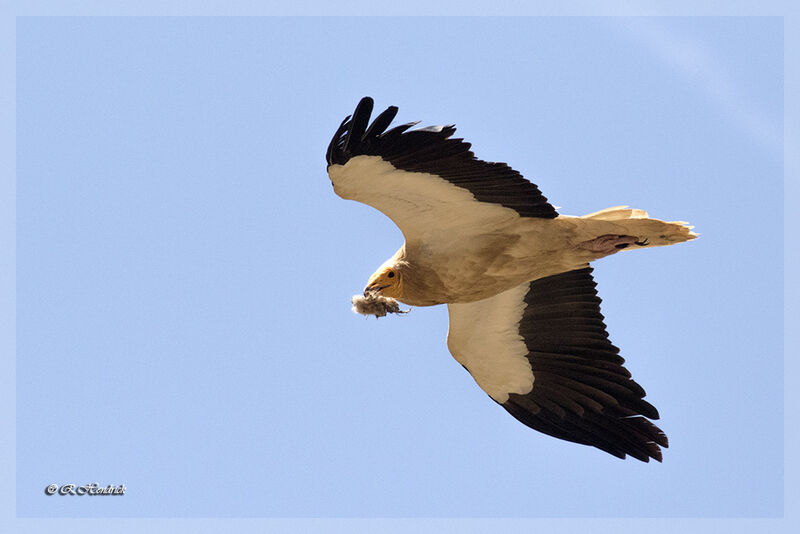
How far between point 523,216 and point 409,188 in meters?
1.01

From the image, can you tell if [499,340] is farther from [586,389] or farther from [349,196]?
[349,196]

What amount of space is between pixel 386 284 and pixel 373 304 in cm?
20

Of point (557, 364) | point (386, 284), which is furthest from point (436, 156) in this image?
point (557, 364)

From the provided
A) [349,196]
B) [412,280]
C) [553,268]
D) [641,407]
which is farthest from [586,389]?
[349,196]

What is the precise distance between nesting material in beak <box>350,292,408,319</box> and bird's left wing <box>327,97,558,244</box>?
2.02ft

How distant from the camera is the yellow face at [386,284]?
9.15 m

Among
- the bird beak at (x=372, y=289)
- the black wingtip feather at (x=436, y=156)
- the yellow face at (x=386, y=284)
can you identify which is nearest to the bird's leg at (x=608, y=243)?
the black wingtip feather at (x=436, y=156)

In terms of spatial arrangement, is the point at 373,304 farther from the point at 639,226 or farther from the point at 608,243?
the point at 639,226

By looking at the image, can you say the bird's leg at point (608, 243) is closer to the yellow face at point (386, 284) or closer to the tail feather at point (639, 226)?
the tail feather at point (639, 226)

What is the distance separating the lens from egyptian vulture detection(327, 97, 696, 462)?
8625 mm

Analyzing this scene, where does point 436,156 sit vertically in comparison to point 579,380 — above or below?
above

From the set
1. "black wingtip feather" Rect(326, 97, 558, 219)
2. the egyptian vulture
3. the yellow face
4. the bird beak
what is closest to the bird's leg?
the egyptian vulture

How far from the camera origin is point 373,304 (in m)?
9.16

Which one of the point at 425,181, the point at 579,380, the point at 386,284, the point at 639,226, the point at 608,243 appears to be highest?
the point at 425,181
